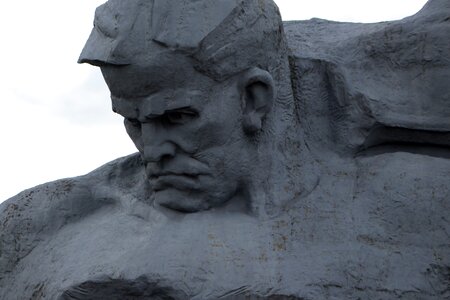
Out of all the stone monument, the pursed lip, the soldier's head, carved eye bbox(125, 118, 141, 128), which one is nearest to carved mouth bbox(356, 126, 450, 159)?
the stone monument

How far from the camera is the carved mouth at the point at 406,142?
463 centimetres

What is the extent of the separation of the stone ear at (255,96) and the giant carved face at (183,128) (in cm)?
2

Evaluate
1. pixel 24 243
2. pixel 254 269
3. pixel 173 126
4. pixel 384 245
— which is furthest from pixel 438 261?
pixel 24 243

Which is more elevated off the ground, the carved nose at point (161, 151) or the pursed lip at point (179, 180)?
the carved nose at point (161, 151)

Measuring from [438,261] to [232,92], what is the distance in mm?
748

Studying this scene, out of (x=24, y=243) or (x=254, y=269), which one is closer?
(x=254, y=269)

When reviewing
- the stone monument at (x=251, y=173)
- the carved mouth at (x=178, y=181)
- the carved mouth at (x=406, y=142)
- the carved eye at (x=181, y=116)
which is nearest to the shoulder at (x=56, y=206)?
the stone monument at (x=251, y=173)

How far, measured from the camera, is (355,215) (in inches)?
177

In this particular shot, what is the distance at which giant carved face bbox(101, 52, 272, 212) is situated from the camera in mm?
4297

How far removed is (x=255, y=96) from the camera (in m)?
4.42

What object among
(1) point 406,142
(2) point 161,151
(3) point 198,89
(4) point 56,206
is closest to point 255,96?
(3) point 198,89

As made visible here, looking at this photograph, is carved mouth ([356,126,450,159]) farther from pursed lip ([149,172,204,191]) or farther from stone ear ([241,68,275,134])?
pursed lip ([149,172,204,191])

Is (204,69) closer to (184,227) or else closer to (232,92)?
(232,92)

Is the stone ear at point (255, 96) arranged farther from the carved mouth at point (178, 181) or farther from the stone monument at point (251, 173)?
the carved mouth at point (178, 181)
